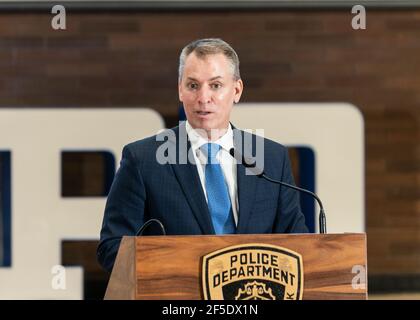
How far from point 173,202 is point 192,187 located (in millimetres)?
76

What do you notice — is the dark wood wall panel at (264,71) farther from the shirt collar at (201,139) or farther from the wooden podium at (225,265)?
the wooden podium at (225,265)

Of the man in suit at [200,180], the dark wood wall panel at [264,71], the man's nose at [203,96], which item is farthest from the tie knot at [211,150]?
the dark wood wall panel at [264,71]

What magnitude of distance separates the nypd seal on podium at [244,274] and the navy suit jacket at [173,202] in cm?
49

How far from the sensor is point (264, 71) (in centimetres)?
566

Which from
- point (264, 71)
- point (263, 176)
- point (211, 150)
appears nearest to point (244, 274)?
point (263, 176)

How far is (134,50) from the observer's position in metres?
5.66

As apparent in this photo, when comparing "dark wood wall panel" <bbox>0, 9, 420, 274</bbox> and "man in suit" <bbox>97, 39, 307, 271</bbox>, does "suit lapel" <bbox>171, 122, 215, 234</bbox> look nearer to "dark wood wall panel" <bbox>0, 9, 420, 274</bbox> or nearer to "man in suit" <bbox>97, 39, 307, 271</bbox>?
"man in suit" <bbox>97, 39, 307, 271</bbox>

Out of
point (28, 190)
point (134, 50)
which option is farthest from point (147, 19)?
point (28, 190)

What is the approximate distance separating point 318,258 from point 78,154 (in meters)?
2.85

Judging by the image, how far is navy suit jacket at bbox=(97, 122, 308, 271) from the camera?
335cm

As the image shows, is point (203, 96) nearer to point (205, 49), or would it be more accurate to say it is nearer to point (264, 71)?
point (205, 49)

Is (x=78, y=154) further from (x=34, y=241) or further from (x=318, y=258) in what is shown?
(x=318, y=258)
